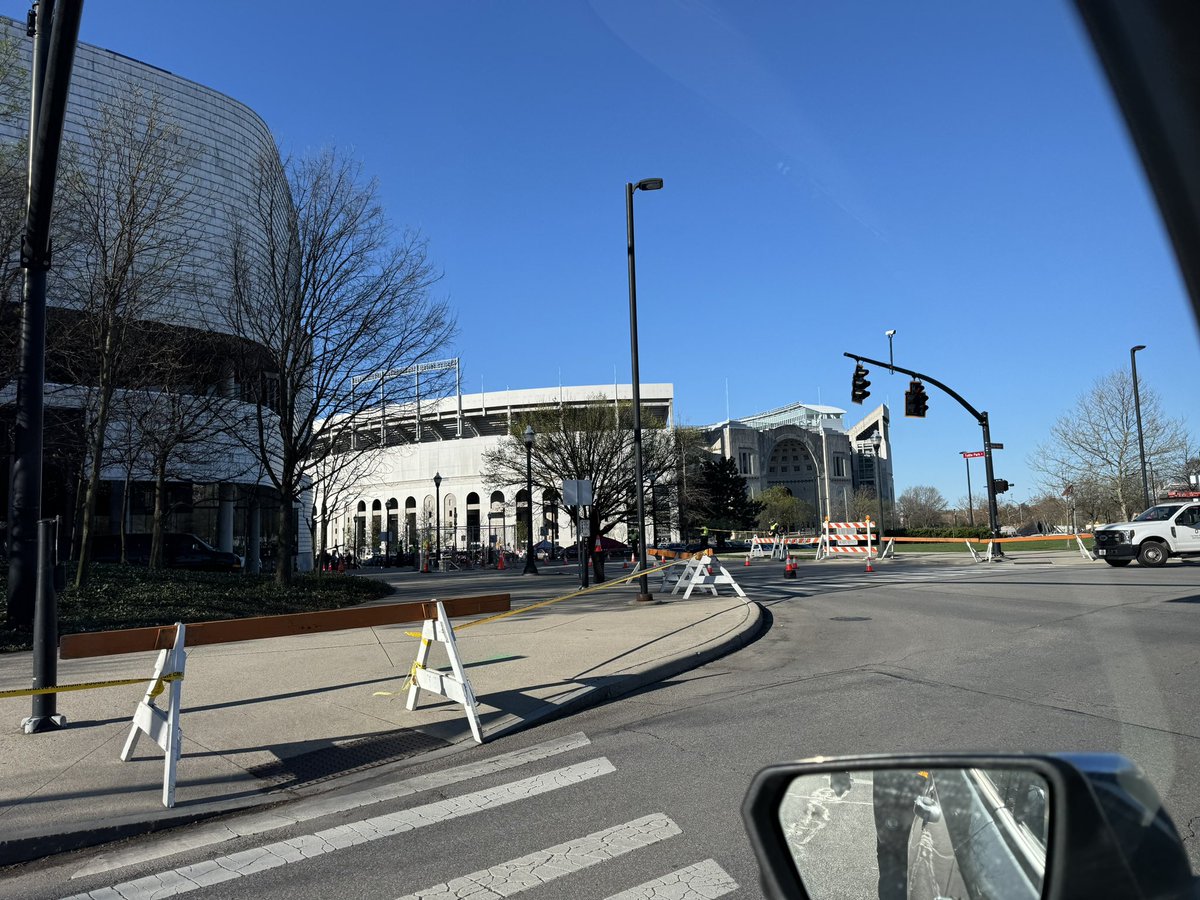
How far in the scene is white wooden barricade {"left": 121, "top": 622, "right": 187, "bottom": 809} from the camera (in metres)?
5.79

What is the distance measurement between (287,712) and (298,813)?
272 cm

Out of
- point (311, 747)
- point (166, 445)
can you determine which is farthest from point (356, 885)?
point (166, 445)

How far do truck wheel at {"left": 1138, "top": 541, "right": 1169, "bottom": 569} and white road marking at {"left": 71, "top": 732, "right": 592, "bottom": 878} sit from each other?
23.0 m

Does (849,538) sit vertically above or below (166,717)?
above

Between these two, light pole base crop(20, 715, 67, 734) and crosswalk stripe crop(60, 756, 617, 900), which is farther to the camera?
light pole base crop(20, 715, 67, 734)

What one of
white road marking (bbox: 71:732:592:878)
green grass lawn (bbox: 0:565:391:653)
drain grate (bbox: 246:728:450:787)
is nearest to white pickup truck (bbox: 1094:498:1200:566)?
green grass lawn (bbox: 0:565:391:653)

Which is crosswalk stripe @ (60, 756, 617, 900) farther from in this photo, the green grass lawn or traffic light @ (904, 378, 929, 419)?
traffic light @ (904, 378, 929, 419)

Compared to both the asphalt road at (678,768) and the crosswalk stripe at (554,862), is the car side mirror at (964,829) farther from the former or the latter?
the crosswalk stripe at (554,862)

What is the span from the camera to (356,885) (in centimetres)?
427

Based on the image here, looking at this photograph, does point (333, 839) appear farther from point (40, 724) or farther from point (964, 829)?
point (964, 829)

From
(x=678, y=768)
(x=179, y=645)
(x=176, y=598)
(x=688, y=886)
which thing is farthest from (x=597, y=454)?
(x=688, y=886)

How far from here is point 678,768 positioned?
19.6 feet

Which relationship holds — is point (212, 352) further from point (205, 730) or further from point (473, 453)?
point (473, 453)

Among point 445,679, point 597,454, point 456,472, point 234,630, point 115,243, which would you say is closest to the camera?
point 234,630
